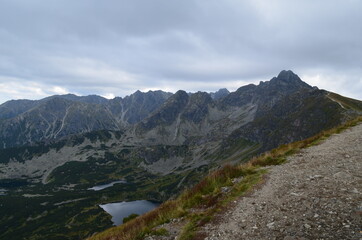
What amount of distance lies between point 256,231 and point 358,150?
1311 cm

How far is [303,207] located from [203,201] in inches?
215

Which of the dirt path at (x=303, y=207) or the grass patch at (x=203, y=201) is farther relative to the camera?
the grass patch at (x=203, y=201)

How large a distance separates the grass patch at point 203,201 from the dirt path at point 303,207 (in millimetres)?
851

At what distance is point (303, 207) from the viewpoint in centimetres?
1003

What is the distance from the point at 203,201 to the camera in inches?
541

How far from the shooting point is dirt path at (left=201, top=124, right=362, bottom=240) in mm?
8289

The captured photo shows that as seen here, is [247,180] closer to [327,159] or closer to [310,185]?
[310,185]

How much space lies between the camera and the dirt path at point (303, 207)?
326 inches

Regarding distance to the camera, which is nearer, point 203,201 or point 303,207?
point 303,207

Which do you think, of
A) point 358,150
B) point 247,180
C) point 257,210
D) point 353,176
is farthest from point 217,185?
point 358,150

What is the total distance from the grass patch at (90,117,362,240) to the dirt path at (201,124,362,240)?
85cm

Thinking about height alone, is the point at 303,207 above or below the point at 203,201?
above

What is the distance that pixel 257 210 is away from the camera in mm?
10695

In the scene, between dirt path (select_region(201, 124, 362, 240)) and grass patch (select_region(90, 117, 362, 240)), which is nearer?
dirt path (select_region(201, 124, 362, 240))
